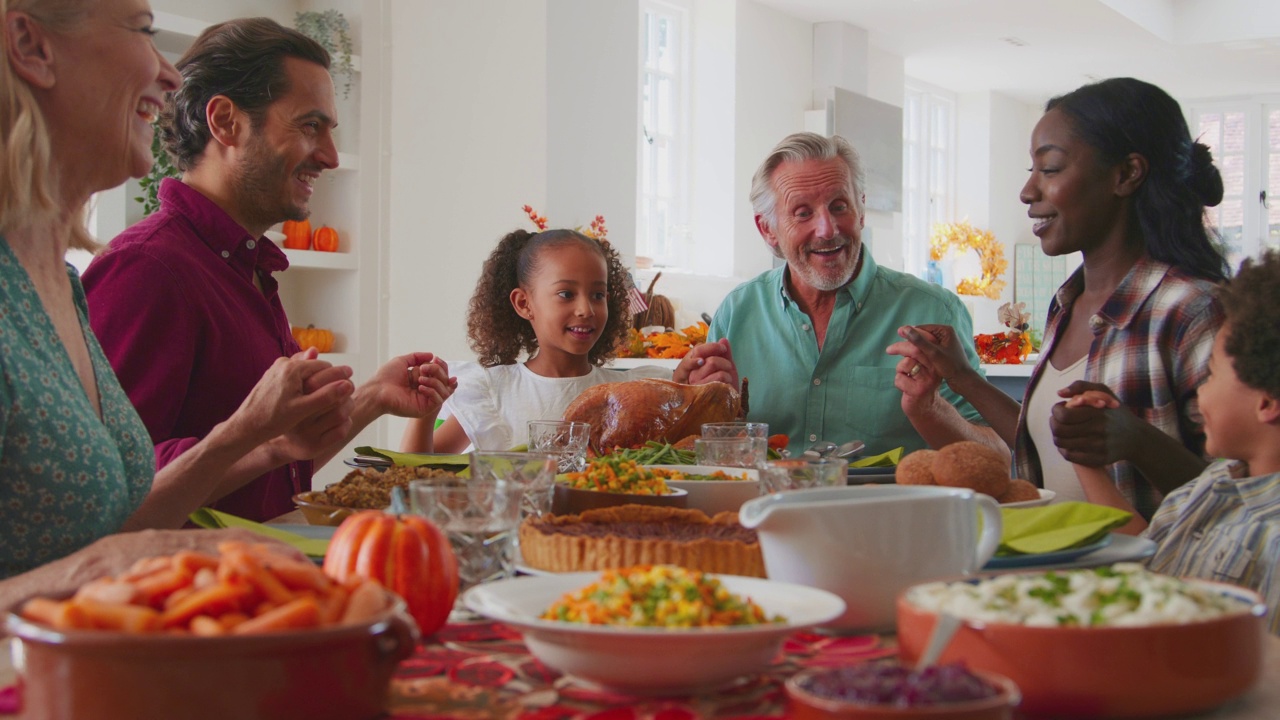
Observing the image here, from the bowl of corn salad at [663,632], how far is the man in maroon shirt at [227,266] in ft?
4.03

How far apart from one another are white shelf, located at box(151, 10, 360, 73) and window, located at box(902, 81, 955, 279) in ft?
26.4

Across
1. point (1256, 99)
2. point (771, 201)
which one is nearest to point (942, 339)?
point (771, 201)

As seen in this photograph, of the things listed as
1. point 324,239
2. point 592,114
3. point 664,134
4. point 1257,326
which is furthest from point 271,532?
point 664,134

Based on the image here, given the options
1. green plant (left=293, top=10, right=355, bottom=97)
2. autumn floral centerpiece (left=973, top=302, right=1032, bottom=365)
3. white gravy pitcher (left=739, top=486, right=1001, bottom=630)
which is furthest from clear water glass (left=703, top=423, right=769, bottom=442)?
autumn floral centerpiece (left=973, top=302, right=1032, bottom=365)

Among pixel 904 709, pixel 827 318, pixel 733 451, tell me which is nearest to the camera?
pixel 904 709

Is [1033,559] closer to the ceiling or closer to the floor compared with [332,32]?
closer to the floor

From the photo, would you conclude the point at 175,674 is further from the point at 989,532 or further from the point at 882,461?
the point at 882,461

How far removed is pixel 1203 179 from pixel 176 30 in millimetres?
3828

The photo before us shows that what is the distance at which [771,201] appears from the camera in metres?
3.28

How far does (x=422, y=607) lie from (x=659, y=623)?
0.27m

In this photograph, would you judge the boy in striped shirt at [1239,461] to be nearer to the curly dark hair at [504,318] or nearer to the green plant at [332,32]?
the curly dark hair at [504,318]

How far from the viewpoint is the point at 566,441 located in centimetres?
202

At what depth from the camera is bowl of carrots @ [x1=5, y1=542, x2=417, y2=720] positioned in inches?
26.0

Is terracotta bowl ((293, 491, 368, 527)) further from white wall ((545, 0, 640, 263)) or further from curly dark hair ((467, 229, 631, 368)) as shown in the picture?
white wall ((545, 0, 640, 263))
